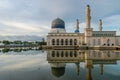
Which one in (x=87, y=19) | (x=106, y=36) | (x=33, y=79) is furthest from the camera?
(x=106, y=36)

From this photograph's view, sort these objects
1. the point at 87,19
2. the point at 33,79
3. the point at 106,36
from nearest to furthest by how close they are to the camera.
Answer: the point at 33,79 < the point at 87,19 < the point at 106,36

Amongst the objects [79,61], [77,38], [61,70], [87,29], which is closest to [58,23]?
[77,38]

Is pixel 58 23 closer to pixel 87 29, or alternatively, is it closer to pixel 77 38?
pixel 77 38

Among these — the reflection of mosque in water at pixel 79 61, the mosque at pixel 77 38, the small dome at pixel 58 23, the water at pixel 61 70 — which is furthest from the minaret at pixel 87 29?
the water at pixel 61 70

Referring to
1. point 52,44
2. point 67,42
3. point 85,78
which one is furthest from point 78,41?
point 85,78

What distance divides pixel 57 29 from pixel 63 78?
6438cm

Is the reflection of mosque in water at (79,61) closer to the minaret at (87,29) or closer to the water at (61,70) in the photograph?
the water at (61,70)

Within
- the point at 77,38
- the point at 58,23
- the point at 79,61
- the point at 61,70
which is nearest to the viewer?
the point at 61,70

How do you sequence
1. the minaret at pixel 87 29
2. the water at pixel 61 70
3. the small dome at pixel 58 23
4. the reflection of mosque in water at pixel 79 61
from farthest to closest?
1. the small dome at pixel 58 23
2. the minaret at pixel 87 29
3. the reflection of mosque in water at pixel 79 61
4. the water at pixel 61 70

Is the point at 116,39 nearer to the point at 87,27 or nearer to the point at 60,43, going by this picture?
the point at 87,27

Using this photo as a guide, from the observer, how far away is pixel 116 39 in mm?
74562

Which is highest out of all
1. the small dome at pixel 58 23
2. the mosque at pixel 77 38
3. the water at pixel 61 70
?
the small dome at pixel 58 23

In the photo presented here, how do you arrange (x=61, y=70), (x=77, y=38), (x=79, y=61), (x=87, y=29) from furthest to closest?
(x=77, y=38), (x=87, y=29), (x=79, y=61), (x=61, y=70)

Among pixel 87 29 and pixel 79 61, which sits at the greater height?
pixel 87 29
